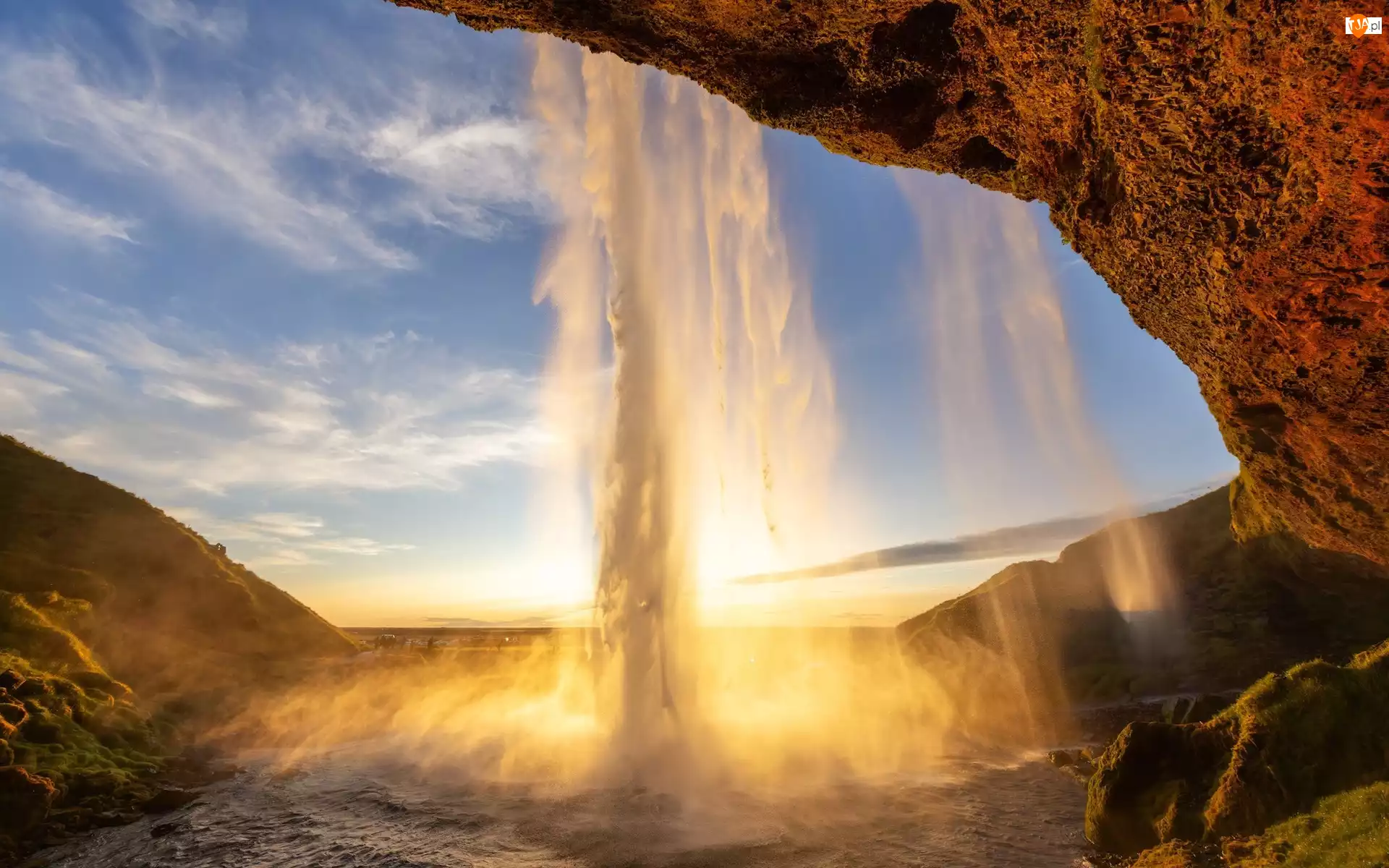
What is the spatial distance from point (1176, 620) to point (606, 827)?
127 feet

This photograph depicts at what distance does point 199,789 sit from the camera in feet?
66.5

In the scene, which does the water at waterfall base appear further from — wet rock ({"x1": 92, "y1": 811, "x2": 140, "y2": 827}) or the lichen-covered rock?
the lichen-covered rock

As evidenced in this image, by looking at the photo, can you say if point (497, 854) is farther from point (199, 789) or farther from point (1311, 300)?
point (1311, 300)

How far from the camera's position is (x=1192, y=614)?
122 feet

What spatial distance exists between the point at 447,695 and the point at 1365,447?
42122 mm

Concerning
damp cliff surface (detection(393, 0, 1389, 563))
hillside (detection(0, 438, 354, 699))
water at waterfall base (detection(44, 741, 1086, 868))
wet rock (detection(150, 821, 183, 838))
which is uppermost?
damp cliff surface (detection(393, 0, 1389, 563))

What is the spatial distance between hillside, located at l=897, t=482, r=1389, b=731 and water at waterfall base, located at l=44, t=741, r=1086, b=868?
49.6ft

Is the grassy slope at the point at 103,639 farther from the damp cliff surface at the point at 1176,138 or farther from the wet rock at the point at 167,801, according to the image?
the damp cliff surface at the point at 1176,138

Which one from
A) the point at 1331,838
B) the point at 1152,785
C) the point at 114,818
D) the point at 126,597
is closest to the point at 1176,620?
the point at 1152,785

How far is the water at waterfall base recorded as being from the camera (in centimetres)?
1364

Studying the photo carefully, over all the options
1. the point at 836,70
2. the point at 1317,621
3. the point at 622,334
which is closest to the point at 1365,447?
the point at 836,70

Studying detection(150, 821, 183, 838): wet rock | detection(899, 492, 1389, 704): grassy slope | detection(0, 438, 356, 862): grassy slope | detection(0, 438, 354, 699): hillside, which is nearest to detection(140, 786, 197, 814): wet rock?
detection(0, 438, 356, 862): grassy slope

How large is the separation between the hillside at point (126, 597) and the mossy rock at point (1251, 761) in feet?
119

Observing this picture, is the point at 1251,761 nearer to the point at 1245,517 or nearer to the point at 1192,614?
the point at 1245,517
